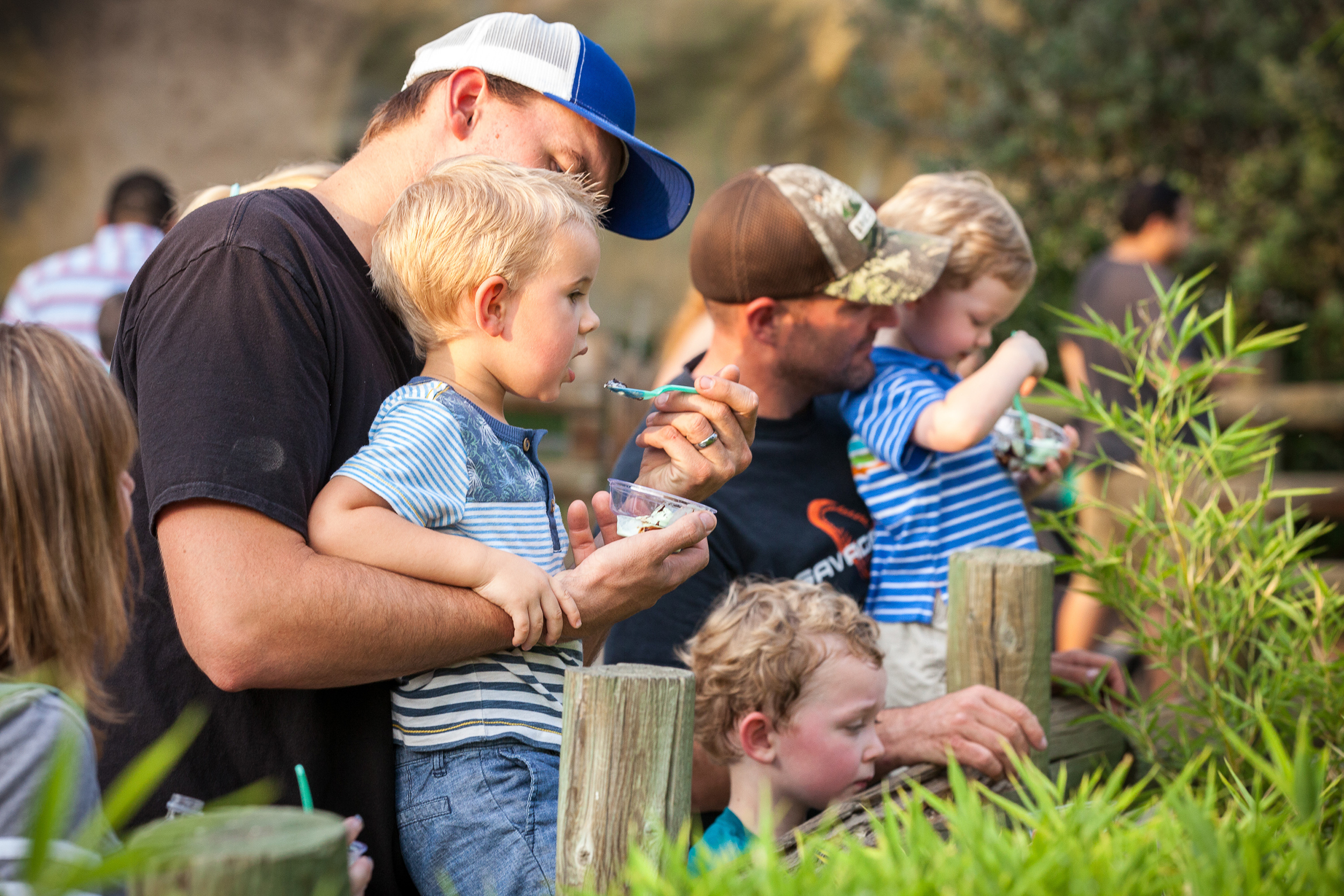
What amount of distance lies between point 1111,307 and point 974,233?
2.92m

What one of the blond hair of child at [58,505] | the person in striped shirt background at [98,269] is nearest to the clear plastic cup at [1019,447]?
the blond hair of child at [58,505]

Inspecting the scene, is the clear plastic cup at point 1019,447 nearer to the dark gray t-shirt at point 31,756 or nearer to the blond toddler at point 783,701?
the blond toddler at point 783,701

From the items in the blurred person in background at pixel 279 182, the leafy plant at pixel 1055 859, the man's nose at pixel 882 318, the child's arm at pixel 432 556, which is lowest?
the leafy plant at pixel 1055 859

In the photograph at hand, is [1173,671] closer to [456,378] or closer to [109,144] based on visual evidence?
[456,378]

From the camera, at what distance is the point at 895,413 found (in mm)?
2693

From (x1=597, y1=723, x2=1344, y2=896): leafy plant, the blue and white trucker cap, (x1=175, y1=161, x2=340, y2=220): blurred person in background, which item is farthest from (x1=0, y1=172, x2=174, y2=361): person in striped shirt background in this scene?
(x1=597, y1=723, x2=1344, y2=896): leafy plant

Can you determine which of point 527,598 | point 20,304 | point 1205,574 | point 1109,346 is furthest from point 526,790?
point 1109,346

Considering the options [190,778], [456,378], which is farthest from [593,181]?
[190,778]

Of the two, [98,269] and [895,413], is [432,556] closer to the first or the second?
[895,413]

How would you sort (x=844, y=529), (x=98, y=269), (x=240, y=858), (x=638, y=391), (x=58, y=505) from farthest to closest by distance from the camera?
1. (x=98, y=269)
2. (x=844, y=529)
3. (x=638, y=391)
4. (x=58, y=505)
5. (x=240, y=858)

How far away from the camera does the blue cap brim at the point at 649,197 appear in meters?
2.30

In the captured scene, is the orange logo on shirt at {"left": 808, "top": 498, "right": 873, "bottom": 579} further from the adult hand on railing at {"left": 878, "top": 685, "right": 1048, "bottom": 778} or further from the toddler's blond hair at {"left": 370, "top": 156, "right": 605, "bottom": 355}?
the toddler's blond hair at {"left": 370, "top": 156, "right": 605, "bottom": 355}

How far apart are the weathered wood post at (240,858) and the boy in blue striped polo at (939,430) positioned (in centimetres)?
182

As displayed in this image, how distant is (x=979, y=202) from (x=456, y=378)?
1.63 m
